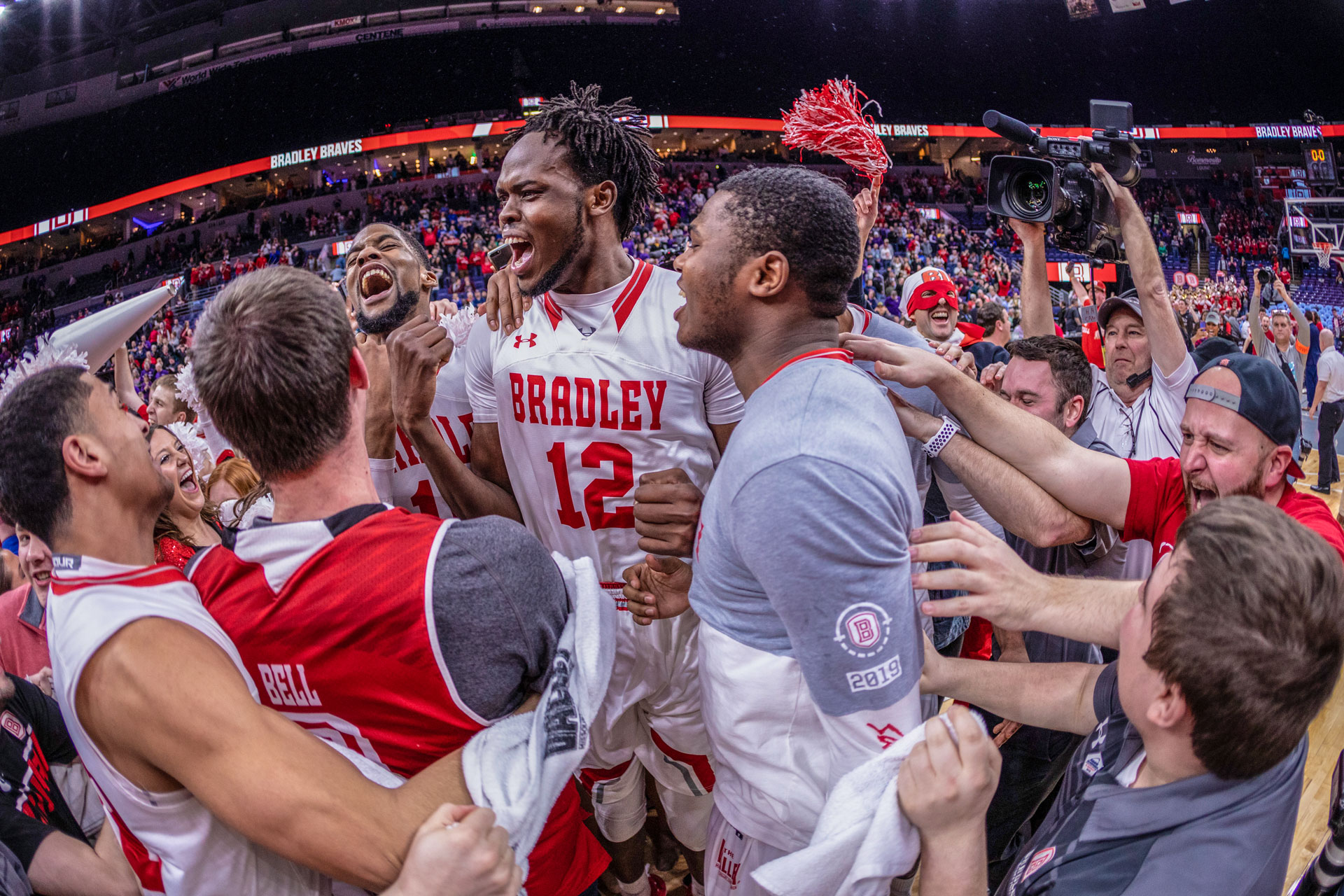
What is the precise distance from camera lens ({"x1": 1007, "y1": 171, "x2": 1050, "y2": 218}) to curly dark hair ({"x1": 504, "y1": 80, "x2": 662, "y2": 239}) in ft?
5.93

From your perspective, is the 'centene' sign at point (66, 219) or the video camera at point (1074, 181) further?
the 'centene' sign at point (66, 219)

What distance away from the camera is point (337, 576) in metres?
1.32

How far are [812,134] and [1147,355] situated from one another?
2.06 metres

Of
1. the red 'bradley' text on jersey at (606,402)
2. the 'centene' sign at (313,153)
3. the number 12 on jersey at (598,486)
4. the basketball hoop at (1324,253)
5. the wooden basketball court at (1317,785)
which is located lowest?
the wooden basketball court at (1317,785)

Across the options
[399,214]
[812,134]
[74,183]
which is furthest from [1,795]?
[74,183]

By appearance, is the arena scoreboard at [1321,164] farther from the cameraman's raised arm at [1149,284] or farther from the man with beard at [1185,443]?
the man with beard at [1185,443]

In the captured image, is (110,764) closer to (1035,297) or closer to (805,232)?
(805,232)

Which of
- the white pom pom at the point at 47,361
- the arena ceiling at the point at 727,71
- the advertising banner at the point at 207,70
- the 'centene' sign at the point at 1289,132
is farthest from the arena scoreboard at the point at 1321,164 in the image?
the white pom pom at the point at 47,361

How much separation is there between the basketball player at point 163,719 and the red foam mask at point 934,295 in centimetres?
474

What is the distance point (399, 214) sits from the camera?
24.9 meters

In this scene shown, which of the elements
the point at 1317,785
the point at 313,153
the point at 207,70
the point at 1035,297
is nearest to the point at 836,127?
the point at 1035,297

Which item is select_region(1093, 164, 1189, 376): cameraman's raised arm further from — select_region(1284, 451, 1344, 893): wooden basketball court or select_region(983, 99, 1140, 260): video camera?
select_region(1284, 451, 1344, 893): wooden basketball court

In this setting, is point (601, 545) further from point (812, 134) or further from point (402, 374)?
point (812, 134)

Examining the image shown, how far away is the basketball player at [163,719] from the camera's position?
1.13 metres
